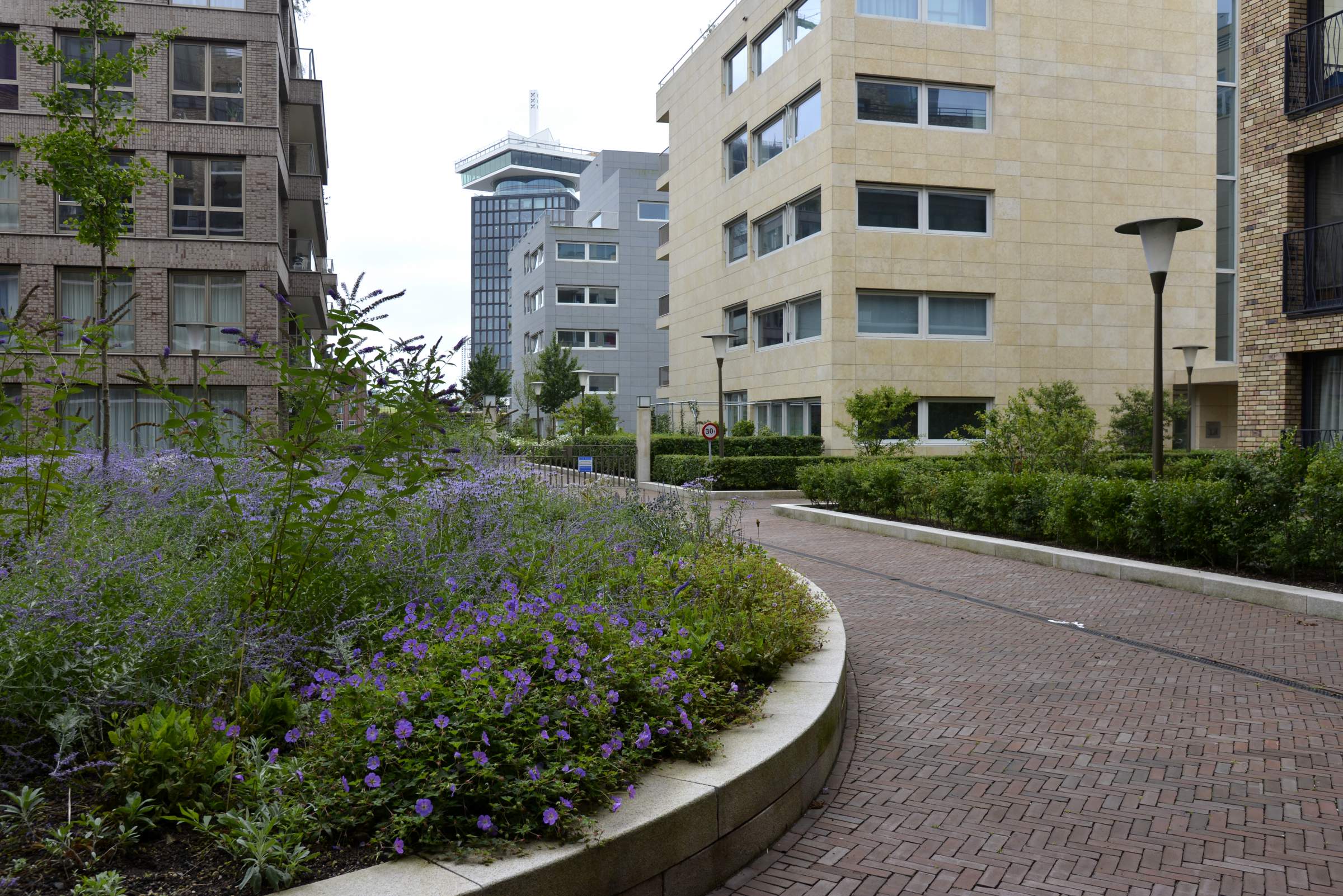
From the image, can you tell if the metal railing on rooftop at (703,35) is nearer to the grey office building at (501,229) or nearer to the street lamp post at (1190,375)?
the street lamp post at (1190,375)

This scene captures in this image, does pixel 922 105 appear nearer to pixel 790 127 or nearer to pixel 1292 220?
pixel 790 127

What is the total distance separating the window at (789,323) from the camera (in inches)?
1116

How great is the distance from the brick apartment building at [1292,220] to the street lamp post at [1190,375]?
12.8 meters

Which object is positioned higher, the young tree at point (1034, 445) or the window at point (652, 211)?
the window at point (652, 211)

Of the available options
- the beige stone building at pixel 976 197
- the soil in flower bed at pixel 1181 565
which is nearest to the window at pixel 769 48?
the beige stone building at pixel 976 197

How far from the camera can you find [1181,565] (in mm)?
9734

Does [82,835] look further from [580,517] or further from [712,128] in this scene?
[712,128]

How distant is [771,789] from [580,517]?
384 cm

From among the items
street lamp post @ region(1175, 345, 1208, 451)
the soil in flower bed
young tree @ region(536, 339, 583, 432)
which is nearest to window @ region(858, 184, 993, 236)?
street lamp post @ region(1175, 345, 1208, 451)

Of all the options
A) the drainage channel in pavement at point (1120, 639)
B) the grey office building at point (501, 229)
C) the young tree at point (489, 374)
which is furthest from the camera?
the grey office building at point (501, 229)

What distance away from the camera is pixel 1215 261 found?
1214 inches

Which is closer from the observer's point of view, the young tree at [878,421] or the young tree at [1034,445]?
the young tree at [1034,445]

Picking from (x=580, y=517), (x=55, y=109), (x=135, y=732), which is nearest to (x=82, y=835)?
(x=135, y=732)

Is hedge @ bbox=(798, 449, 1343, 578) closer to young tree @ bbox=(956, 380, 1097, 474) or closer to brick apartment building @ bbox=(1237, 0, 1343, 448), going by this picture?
young tree @ bbox=(956, 380, 1097, 474)
